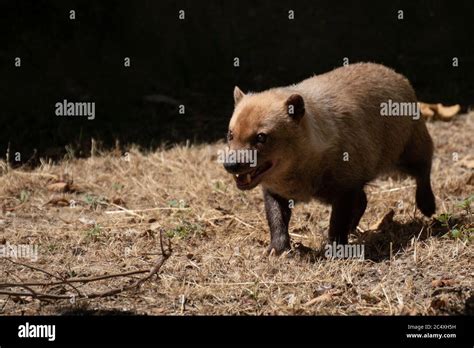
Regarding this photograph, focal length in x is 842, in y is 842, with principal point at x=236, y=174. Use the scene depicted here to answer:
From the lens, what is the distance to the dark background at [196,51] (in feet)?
35.7

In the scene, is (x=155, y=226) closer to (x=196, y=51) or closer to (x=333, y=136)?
(x=333, y=136)

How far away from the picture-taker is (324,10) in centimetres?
1203

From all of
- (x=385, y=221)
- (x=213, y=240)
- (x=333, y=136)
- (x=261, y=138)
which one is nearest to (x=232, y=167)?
(x=261, y=138)

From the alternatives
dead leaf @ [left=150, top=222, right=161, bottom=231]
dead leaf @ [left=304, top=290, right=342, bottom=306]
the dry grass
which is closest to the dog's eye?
the dry grass

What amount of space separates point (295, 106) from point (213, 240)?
4.82 ft

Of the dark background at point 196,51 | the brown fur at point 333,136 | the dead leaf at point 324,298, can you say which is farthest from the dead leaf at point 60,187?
the dead leaf at point 324,298

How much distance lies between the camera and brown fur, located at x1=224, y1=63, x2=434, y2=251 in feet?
21.8

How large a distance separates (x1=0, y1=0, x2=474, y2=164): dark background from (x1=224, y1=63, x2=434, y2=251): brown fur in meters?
3.24

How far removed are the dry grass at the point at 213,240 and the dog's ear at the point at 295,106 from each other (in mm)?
1130

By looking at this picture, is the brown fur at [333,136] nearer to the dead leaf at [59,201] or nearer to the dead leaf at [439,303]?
the dead leaf at [439,303]

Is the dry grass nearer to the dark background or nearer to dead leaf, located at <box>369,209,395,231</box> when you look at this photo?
dead leaf, located at <box>369,209,395,231</box>

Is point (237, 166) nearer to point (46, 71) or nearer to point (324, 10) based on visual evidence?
point (46, 71)

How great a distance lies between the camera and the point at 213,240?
735cm

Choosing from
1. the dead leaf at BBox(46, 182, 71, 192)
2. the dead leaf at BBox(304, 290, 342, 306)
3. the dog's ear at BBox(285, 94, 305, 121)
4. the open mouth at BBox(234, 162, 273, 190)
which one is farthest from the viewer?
the dead leaf at BBox(46, 182, 71, 192)
